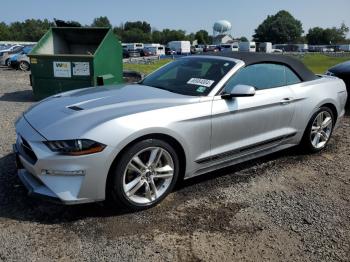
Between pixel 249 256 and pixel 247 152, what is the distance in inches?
64.4

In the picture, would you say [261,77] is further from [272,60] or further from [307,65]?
[307,65]

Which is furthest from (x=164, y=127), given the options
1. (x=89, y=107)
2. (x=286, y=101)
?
(x=286, y=101)

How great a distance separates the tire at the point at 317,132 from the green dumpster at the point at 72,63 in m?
5.13

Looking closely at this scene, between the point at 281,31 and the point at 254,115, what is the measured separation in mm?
140027

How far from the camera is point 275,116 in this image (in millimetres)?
4562

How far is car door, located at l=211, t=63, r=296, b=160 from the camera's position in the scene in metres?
4.03

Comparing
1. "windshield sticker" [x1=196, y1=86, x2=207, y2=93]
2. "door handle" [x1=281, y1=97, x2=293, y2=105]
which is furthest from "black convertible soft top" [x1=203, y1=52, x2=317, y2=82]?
"windshield sticker" [x1=196, y1=86, x2=207, y2=93]

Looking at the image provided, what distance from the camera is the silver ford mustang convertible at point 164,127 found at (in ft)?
10.6

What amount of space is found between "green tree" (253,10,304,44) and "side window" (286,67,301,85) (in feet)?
453

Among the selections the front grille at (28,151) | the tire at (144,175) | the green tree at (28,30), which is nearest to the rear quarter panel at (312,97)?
the tire at (144,175)

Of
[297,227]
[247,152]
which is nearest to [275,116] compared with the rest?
[247,152]

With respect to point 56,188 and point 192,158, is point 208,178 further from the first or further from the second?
point 56,188

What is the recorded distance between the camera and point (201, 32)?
131 meters

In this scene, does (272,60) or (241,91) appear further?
(272,60)
